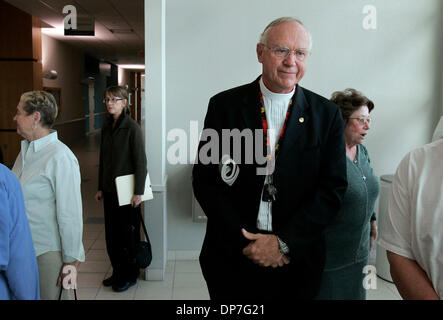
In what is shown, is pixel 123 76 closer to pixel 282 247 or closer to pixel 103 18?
pixel 103 18

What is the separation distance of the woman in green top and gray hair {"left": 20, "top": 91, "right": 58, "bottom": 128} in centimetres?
158

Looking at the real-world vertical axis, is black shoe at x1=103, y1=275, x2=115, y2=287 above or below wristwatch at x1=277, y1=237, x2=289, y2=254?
below

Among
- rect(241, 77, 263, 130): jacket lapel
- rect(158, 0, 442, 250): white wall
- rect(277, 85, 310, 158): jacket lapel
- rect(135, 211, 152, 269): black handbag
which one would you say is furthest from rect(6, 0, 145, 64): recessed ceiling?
rect(277, 85, 310, 158): jacket lapel

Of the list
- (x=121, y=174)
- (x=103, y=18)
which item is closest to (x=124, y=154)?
(x=121, y=174)

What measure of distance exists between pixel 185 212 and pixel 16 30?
769 cm

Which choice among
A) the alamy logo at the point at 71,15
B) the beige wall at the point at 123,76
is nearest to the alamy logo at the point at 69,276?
the alamy logo at the point at 71,15

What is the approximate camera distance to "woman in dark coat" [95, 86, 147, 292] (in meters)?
3.48

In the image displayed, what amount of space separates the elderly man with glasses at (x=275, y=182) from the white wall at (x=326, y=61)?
2.68 m

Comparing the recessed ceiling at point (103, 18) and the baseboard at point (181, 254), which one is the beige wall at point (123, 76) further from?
the baseboard at point (181, 254)

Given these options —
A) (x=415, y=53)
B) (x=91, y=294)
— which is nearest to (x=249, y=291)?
(x=91, y=294)

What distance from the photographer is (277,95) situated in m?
1.61

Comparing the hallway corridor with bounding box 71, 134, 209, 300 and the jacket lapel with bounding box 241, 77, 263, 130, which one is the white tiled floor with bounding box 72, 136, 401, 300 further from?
the jacket lapel with bounding box 241, 77, 263, 130

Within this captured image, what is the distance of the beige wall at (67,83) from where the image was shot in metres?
12.1

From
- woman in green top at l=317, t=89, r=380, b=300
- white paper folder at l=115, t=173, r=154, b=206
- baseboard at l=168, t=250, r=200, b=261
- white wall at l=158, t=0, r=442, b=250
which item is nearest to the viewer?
woman in green top at l=317, t=89, r=380, b=300
